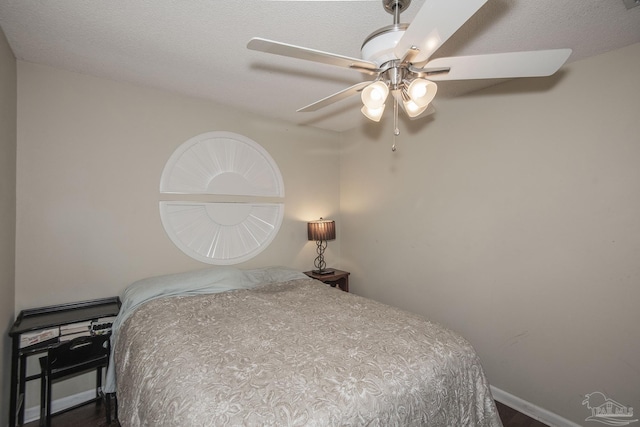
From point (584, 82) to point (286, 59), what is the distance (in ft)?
6.50

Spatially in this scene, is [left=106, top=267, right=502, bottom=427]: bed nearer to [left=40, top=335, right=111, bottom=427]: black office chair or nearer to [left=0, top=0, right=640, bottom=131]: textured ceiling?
[left=40, top=335, right=111, bottom=427]: black office chair

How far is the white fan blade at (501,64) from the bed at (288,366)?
1340 mm

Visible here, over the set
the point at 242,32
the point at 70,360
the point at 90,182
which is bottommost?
the point at 70,360

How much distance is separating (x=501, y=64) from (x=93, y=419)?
129 inches

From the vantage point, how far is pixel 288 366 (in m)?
1.26

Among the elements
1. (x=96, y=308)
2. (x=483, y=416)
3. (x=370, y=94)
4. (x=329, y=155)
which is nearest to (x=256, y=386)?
(x=483, y=416)

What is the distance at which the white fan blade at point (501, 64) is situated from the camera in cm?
115

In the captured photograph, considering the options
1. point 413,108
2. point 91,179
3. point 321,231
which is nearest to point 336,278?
point 321,231

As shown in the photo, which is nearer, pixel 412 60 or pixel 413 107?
pixel 412 60

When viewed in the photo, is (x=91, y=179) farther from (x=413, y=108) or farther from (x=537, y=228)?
(x=537, y=228)

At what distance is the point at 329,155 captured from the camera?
3631mm

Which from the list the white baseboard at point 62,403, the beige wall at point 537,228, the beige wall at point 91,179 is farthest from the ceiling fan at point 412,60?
the white baseboard at point 62,403

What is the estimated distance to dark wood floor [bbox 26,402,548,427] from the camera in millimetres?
1927

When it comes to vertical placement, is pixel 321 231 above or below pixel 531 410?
above
